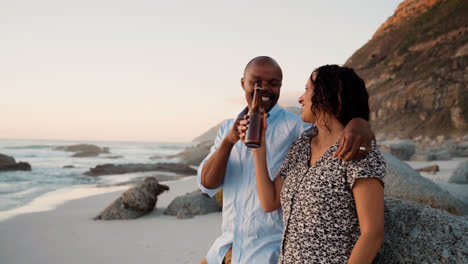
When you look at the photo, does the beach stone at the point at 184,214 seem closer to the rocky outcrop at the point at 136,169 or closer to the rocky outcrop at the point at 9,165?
the rocky outcrop at the point at 136,169

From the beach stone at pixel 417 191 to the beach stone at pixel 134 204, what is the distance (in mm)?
4742

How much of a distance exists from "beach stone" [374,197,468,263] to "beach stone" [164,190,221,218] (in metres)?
5.46

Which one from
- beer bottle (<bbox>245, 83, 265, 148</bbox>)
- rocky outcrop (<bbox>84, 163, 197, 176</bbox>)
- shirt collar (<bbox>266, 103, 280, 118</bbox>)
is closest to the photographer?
beer bottle (<bbox>245, 83, 265, 148</bbox>)

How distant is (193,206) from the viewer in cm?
732

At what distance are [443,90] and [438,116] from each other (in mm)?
3263

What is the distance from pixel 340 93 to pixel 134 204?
6.34 m

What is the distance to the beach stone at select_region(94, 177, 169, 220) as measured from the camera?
7.24 metres

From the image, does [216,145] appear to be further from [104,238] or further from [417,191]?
[104,238]

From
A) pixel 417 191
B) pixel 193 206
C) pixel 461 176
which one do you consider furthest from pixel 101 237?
pixel 461 176

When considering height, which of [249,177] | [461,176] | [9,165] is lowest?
[461,176]

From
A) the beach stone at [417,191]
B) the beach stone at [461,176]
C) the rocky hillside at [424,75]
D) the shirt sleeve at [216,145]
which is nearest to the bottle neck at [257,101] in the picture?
the shirt sleeve at [216,145]

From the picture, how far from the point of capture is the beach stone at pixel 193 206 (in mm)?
7234

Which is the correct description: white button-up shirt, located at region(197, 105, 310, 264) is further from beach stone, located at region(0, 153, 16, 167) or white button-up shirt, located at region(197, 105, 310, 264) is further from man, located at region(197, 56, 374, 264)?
beach stone, located at region(0, 153, 16, 167)

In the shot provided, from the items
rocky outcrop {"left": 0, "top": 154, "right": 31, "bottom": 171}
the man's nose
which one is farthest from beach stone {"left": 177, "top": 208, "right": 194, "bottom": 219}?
rocky outcrop {"left": 0, "top": 154, "right": 31, "bottom": 171}
